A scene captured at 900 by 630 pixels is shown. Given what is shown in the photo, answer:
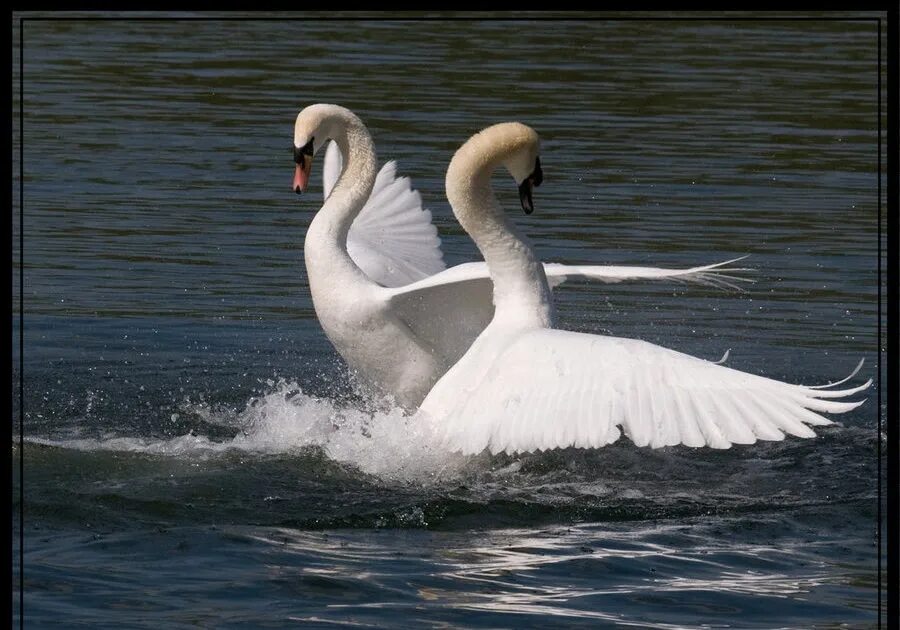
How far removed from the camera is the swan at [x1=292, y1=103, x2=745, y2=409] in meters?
7.69

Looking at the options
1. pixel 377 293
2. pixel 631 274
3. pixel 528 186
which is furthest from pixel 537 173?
pixel 377 293

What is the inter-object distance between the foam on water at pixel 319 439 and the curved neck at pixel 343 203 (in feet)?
2.12

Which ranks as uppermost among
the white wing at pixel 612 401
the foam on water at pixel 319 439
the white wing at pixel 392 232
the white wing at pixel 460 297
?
the white wing at pixel 392 232

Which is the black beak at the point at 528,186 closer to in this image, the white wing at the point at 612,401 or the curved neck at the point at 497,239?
the curved neck at the point at 497,239

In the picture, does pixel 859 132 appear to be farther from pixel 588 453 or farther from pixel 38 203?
pixel 588 453

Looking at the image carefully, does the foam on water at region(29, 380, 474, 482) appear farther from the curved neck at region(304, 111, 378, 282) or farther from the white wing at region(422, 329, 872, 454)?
the curved neck at region(304, 111, 378, 282)

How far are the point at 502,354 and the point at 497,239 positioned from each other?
2.00 feet

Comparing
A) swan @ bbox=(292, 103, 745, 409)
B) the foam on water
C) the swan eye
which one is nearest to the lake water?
the foam on water

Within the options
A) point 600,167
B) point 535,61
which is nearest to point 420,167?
point 600,167

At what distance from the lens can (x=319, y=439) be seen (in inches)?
304

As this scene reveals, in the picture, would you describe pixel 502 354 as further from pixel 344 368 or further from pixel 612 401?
pixel 344 368

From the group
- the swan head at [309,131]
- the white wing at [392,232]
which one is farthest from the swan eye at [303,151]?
the white wing at [392,232]

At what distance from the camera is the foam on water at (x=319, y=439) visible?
7.12 metres

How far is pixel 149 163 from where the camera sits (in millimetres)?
13641
